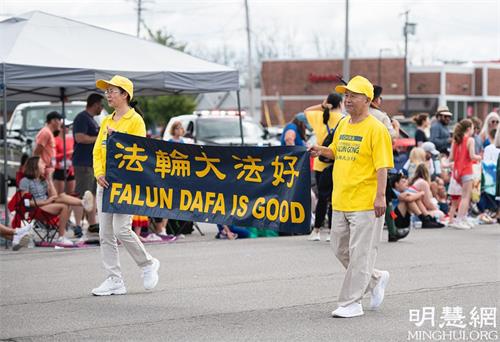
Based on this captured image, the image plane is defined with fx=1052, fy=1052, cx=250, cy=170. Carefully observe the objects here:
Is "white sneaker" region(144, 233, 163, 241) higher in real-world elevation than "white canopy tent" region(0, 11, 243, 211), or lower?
lower

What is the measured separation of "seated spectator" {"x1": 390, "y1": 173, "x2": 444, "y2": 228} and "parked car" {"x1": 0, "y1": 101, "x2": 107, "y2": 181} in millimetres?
8523

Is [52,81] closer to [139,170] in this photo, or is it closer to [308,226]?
[139,170]

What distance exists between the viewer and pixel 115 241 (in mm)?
9664

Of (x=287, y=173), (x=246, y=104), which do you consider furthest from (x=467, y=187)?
(x=246, y=104)

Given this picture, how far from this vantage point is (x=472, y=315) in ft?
28.0

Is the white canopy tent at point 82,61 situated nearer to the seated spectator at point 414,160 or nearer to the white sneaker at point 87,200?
the white sneaker at point 87,200

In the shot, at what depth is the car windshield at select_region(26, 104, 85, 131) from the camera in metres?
23.5

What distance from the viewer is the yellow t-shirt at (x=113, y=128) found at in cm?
994

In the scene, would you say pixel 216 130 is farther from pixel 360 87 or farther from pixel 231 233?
pixel 360 87

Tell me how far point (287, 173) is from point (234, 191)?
52 centimetres

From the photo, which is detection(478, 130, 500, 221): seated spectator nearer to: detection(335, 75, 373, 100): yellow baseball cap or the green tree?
detection(335, 75, 373, 100): yellow baseball cap

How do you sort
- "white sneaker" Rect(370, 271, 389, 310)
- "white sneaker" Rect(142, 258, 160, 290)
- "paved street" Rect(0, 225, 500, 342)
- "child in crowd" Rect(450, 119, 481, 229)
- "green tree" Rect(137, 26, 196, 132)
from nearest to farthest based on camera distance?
1. "paved street" Rect(0, 225, 500, 342)
2. "white sneaker" Rect(370, 271, 389, 310)
3. "white sneaker" Rect(142, 258, 160, 290)
4. "child in crowd" Rect(450, 119, 481, 229)
5. "green tree" Rect(137, 26, 196, 132)

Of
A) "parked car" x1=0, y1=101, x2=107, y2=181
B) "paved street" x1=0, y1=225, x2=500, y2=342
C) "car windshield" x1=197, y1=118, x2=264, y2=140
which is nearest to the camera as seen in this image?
"paved street" x1=0, y1=225, x2=500, y2=342

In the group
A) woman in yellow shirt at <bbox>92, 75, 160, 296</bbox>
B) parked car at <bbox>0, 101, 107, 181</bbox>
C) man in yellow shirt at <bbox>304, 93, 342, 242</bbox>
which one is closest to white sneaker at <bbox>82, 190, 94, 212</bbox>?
man in yellow shirt at <bbox>304, 93, 342, 242</bbox>
